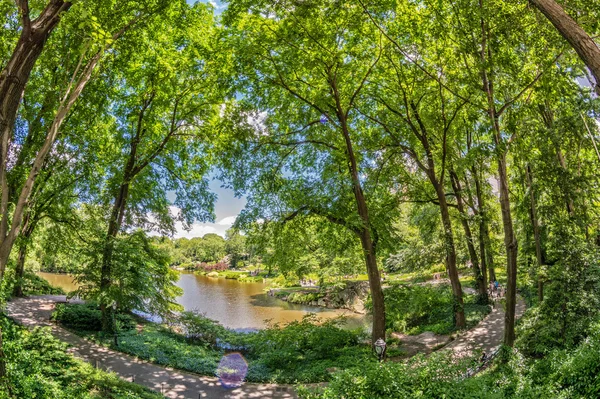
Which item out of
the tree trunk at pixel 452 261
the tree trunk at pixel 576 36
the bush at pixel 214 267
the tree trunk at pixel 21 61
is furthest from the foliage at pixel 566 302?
the bush at pixel 214 267

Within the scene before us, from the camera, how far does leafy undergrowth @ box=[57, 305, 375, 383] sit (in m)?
10.8

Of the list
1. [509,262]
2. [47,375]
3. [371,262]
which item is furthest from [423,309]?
[47,375]

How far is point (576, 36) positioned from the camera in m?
4.90

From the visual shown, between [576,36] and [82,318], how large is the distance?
17.3 meters

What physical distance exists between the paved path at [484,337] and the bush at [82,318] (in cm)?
1275

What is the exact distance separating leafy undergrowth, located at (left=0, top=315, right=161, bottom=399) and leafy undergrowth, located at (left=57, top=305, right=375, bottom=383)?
12.1 feet

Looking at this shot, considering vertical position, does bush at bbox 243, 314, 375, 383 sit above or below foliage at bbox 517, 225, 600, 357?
below

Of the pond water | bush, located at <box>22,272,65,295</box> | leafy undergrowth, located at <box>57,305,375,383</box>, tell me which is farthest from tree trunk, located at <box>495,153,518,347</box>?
bush, located at <box>22,272,65,295</box>

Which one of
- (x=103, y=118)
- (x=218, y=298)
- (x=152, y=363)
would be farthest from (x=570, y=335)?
(x=218, y=298)

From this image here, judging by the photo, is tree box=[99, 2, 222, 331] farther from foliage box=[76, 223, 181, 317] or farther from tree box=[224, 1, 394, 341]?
tree box=[224, 1, 394, 341]

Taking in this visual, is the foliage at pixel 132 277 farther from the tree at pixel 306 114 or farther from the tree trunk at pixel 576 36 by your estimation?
the tree trunk at pixel 576 36

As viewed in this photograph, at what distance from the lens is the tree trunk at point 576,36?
4.76 meters

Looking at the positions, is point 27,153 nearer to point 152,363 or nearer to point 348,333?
point 152,363

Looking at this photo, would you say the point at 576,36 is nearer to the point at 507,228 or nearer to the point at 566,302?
the point at 507,228
